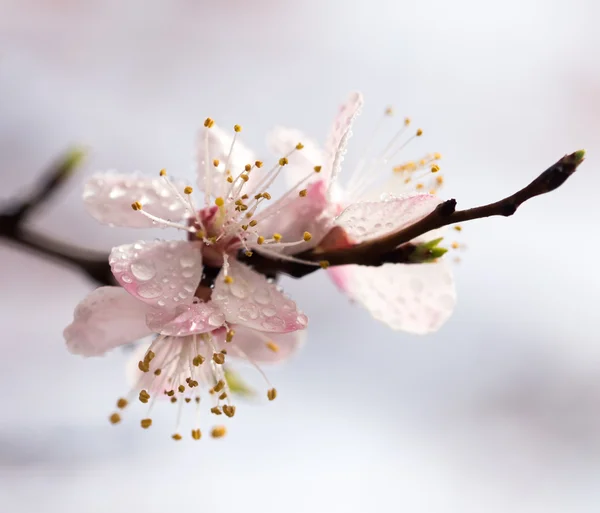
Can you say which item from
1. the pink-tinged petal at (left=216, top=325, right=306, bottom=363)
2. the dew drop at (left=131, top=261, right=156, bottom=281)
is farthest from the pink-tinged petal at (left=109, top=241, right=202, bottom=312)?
the pink-tinged petal at (left=216, top=325, right=306, bottom=363)

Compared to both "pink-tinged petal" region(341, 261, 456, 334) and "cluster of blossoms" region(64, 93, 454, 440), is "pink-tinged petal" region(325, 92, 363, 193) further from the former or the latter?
"pink-tinged petal" region(341, 261, 456, 334)

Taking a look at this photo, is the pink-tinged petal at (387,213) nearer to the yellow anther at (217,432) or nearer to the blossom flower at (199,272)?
the blossom flower at (199,272)

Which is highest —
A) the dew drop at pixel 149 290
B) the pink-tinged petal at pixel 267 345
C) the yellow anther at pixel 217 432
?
the dew drop at pixel 149 290

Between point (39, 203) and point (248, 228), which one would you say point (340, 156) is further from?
point (39, 203)

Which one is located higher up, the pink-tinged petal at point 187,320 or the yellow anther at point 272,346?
the pink-tinged petal at point 187,320

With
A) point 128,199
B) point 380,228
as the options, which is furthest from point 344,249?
point 128,199

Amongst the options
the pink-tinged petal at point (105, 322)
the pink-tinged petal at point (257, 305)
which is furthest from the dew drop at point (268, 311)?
the pink-tinged petal at point (105, 322)

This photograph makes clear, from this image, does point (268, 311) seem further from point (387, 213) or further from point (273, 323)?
point (387, 213)

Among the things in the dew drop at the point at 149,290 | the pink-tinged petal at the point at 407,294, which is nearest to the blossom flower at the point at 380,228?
the pink-tinged petal at the point at 407,294

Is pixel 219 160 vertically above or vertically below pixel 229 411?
above

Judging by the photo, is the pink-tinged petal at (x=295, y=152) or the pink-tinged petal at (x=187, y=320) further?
the pink-tinged petal at (x=295, y=152)
